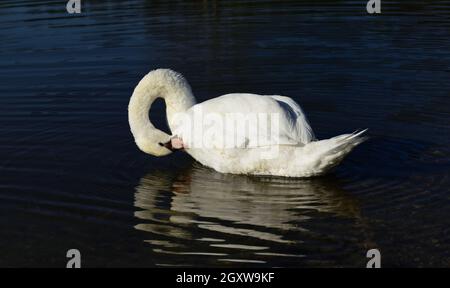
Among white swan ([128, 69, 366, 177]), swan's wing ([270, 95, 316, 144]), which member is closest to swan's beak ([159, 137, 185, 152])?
white swan ([128, 69, 366, 177])

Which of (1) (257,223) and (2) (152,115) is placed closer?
(1) (257,223)

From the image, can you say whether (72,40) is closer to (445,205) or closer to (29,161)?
(29,161)

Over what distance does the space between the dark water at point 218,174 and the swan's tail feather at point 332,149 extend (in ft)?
1.01

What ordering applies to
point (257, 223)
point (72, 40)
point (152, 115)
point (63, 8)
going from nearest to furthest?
point (257, 223) < point (152, 115) < point (72, 40) < point (63, 8)

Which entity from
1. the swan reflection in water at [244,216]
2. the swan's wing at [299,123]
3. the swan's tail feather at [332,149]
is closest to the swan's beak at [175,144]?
the swan reflection in water at [244,216]

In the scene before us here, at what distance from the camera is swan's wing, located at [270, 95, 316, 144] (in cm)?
917

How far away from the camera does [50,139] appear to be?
36.5 feet

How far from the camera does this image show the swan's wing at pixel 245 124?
30.0 feet

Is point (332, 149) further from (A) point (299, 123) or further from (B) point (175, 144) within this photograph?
(B) point (175, 144)

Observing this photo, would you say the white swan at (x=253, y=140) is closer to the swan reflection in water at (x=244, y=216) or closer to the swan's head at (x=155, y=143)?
the swan's head at (x=155, y=143)

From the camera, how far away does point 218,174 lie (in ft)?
32.2

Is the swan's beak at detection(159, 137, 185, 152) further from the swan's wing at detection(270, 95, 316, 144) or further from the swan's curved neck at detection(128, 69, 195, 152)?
the swan's wing at detection(270, 95, 316, 144)

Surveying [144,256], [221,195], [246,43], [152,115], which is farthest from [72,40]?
[144,256]

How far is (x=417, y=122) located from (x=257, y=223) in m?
4.11
